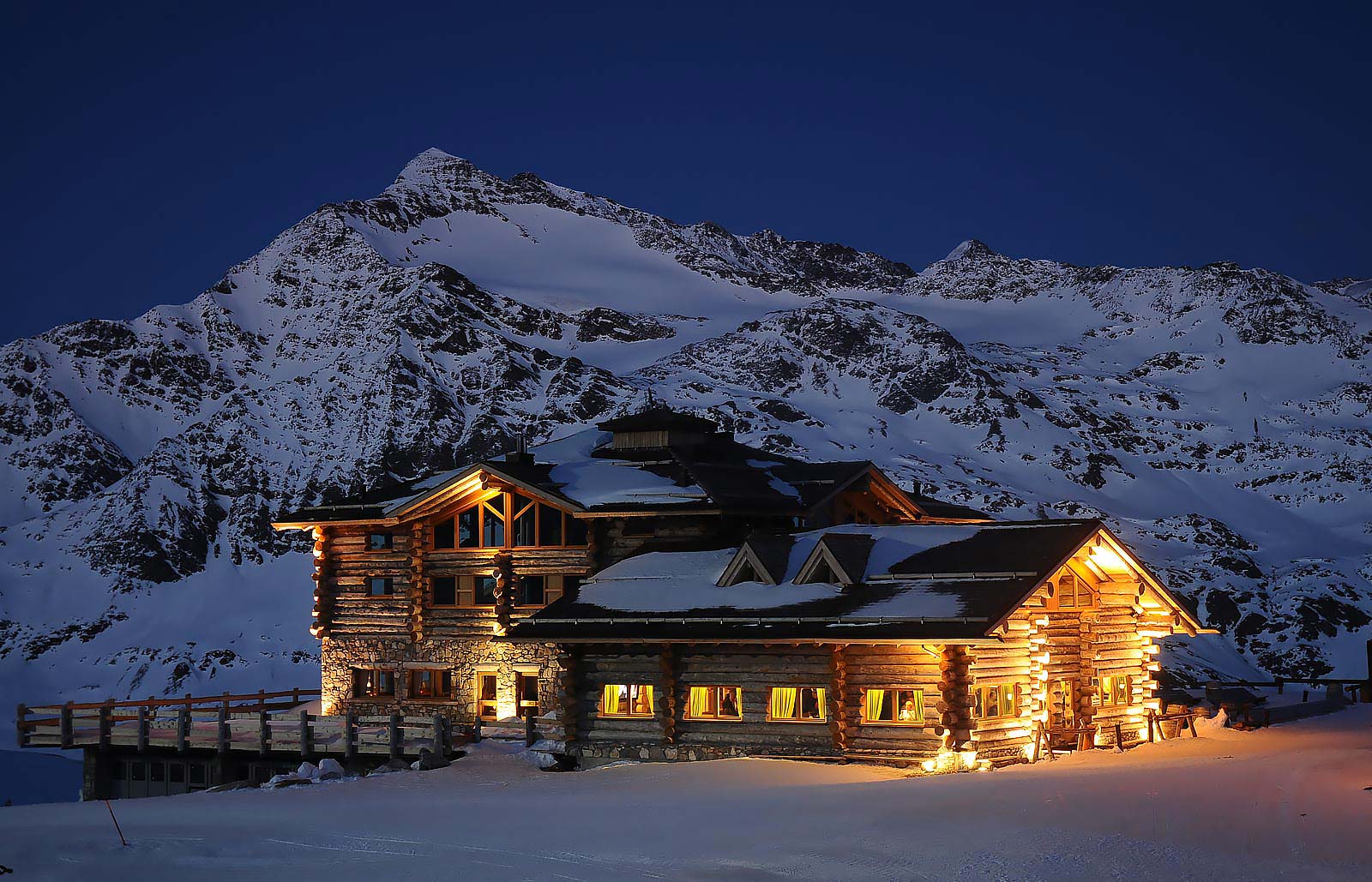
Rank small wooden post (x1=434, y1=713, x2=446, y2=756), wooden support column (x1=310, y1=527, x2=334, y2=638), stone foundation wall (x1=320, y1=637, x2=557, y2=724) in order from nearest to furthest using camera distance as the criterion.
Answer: small wooden post (x1=434, y1=713, x2=446, y2=756) → stone foundation wall (x1=320, y1=637, x2=557, y2=724) → wooden support column (x1=310, y1=527, x2=334, y2=638)

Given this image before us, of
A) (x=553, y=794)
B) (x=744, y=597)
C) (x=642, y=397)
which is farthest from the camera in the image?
(x=642, y=397)

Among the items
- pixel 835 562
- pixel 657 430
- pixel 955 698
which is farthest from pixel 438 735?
pixel 657 430

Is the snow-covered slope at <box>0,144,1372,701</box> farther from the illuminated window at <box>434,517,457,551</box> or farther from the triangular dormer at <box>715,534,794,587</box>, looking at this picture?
the triangular dormer at <box>715,534,794,587</box>

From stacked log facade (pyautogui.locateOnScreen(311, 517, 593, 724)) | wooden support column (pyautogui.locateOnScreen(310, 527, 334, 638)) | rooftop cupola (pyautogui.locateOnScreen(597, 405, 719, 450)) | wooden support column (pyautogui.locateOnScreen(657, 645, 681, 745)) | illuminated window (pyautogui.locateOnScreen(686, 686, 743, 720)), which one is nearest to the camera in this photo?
illuminated window (pyautogui.locateOnScreen(686, 686, 743, 720))

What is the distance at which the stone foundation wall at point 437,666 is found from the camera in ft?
143

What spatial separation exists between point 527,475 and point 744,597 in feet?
35.1

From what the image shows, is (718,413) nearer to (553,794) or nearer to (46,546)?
(46,546)

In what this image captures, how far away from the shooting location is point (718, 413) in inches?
5802

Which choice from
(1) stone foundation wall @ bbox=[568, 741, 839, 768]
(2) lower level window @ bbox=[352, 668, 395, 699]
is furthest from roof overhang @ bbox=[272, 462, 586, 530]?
(1) stone foundation wall @ bbox=[568, 741, 839, 768]

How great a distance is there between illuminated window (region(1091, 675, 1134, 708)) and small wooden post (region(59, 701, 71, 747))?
2755 centimetres

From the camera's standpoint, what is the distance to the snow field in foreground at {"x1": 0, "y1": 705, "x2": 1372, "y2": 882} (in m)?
19.9

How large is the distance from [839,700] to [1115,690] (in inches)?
352

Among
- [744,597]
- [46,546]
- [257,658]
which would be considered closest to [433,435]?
[46,546]

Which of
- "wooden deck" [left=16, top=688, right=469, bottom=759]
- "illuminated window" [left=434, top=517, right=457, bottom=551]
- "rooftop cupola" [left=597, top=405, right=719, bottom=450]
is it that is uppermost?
"rooftop cupola" [left=597, top=405, right=719, bottom=450]
